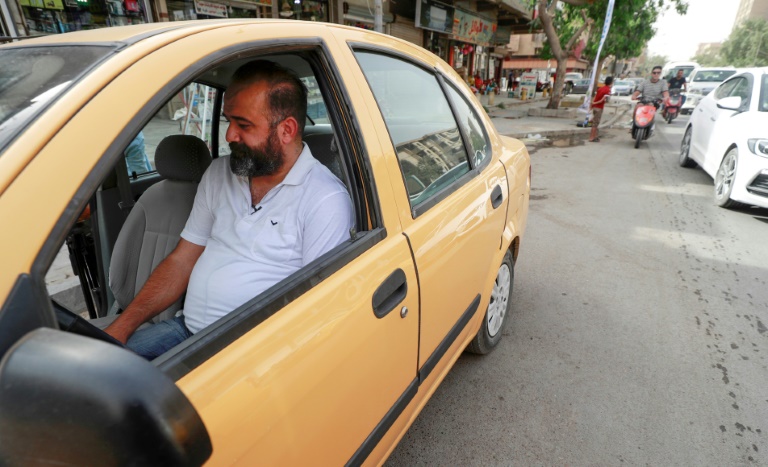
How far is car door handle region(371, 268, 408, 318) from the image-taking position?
127 cm

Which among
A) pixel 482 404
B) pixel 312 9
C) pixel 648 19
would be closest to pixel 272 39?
pixel 482 404

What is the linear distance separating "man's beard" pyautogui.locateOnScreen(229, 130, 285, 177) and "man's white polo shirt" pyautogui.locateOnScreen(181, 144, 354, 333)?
69 millimetres

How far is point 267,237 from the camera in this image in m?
1.48

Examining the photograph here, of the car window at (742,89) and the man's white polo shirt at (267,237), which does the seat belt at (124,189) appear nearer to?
the man's white polo shirt at (267,237)

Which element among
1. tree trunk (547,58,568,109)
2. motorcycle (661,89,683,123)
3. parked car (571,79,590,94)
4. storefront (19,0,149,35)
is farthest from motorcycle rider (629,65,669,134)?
parked car (571,79,590,94)

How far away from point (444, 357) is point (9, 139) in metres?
1.61

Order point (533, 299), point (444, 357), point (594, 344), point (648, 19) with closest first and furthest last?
point (444, 357), point (594, 344), point (533, 299), point (648, 19)

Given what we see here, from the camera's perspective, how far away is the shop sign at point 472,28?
17612mm

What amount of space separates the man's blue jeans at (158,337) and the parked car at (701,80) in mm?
19926

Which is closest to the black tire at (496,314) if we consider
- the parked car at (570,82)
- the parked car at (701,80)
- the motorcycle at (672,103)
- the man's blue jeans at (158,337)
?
the man's blue jeans at (158,337)

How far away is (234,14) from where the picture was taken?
8266 millimetres

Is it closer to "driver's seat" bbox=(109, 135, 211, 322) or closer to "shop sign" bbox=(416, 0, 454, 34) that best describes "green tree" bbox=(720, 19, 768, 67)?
"shop sign" bbox=(416, 0, 454, 34)

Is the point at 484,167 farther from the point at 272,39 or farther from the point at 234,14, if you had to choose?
the point at 234,14

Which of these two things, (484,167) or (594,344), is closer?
(484,167)
